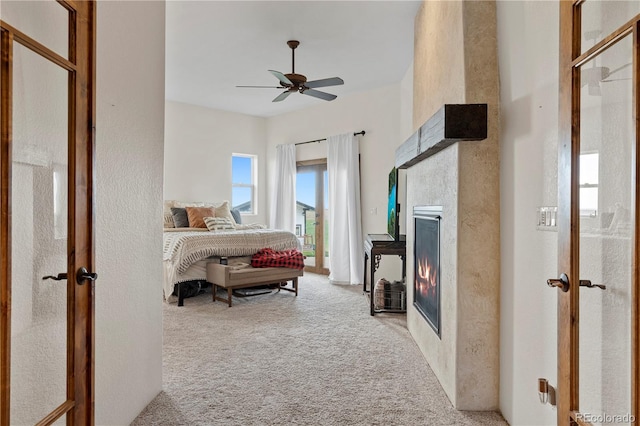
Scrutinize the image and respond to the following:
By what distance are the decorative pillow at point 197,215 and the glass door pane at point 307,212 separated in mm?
1689

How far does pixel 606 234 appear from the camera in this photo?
1.21 meters

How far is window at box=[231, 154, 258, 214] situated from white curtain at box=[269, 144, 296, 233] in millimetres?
591

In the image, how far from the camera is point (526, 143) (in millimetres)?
1809

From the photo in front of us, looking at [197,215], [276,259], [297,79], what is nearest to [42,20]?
[297,79]

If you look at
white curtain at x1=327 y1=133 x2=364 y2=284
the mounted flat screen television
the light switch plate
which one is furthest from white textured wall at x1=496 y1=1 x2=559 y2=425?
white curtain at x1=327 y1=133 x2=364 y2=284

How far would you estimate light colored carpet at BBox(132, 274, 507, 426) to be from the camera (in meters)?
2.02

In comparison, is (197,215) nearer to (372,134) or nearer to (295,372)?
(372,134)

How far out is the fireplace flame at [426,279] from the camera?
2.65 m

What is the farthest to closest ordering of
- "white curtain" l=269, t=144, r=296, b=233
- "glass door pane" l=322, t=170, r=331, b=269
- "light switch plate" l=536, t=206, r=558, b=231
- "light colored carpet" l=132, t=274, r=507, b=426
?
"white curtain" l=269, t=144, r=296, b=233, "glass door pane" l=322, t=170, r=331, b=269, "light colored carpet" l=132, t=274, r=507, b=426, "light switch plate" l=536, t=206, r=558, b=231

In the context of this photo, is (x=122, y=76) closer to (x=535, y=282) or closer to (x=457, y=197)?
(x=457, y=197)

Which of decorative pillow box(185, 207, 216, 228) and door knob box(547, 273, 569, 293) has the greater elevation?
decorative pillow box(185, 207, 216, 228)

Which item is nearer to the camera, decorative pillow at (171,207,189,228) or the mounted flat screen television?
the mounted flat screen television

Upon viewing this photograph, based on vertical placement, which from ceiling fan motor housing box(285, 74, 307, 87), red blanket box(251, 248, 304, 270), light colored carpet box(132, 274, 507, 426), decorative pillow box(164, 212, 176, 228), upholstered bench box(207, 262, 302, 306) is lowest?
light colored carpet box(132, 274, 507, 426)

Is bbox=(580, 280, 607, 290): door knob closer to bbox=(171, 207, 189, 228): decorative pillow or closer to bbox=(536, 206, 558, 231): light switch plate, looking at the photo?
bbox=(536, 206, 558, 231): light switch plate
